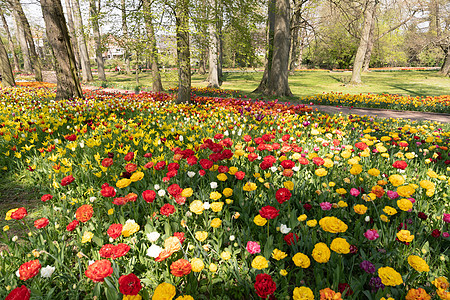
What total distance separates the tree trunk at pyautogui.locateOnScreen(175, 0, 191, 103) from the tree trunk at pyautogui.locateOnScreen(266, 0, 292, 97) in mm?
4395

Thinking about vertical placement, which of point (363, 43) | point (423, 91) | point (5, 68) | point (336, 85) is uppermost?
point (363, 43)

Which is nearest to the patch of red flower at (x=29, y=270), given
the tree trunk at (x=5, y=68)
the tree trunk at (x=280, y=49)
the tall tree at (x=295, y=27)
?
the tree trunk at (x=280, y=49)

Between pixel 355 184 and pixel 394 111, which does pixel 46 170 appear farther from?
pixel 394 111

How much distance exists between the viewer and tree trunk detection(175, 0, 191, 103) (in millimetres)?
5429

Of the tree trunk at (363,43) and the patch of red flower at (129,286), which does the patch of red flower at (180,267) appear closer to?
the patch of red flower at (129,286)

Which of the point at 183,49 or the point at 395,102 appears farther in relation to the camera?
the point at 395,102

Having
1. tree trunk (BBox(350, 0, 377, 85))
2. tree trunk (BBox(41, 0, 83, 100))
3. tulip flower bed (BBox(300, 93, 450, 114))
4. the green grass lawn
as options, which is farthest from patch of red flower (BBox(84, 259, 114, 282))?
tree trunk (BBox(350, 0, 377, 85))

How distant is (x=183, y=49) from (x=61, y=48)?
3.63 metres

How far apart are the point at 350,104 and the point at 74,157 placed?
8.87m

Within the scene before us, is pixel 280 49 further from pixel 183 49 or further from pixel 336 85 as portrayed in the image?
pixel 336 85

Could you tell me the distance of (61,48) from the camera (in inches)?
257

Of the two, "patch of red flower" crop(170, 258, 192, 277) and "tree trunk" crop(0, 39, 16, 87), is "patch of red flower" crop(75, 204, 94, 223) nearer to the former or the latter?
"patch of red flower" crop(170, 258, 192, 277)

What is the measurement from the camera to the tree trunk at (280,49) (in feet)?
30.1

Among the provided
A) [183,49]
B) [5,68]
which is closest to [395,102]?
[183,49]
